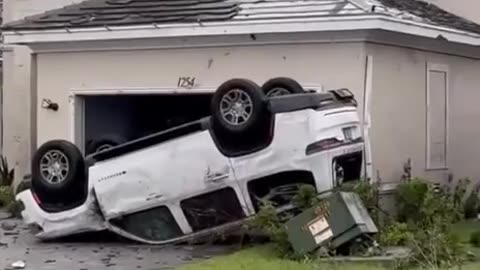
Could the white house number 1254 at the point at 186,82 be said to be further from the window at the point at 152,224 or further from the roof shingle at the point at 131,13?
the window at the point at 152,224

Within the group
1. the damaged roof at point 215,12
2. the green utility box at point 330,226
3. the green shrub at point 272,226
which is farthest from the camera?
the damaged roof at point 215,12

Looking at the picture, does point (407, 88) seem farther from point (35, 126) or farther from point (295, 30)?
point (35, 126)

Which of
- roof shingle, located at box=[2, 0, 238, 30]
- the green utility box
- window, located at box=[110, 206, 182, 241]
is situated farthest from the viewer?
roof shingle, located at box=[2, 0, 238, 30]

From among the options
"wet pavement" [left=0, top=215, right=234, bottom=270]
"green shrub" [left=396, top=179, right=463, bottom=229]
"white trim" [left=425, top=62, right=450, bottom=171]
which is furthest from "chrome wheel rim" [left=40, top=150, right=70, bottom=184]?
"white trim" [left=425, top=62, right=450, bottom=171]

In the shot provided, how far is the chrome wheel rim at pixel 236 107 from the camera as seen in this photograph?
1387cm

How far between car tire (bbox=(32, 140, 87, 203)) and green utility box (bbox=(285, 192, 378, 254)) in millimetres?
3347

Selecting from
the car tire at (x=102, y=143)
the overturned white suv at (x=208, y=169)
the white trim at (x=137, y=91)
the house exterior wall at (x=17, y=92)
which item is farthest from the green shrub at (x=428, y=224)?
the house exterior wall at (x=17, y=92)

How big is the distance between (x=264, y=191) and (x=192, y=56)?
3.20 m

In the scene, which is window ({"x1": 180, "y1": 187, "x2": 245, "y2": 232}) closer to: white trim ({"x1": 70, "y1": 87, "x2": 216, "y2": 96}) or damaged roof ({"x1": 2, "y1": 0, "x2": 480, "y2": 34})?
white trim ({"x1": 70, "y1": 87, "x2": 216, "y2": 96})

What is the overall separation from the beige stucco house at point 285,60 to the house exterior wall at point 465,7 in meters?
0.43

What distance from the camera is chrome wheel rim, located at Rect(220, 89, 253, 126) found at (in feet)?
45.5

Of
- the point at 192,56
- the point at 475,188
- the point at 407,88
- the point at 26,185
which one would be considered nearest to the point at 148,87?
the point at 192,56

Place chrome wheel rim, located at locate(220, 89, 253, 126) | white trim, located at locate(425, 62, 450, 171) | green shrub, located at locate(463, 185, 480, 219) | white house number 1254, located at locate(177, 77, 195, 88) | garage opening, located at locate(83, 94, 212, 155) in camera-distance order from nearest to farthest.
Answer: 1. chrome wheel rim, located at locate(220, 89, 253, 126)
2. white house number 1254, located at locate(177, 77, 195, 88)
3. white trim, located at locate(425, 62, 450, 171)
4. green shrub, located at locate(463, 185, 480, 219)
5. garage opening, located at locate(83, 94, 212, 155)

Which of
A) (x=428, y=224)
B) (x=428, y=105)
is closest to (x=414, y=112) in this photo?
(x=428, y=105)
